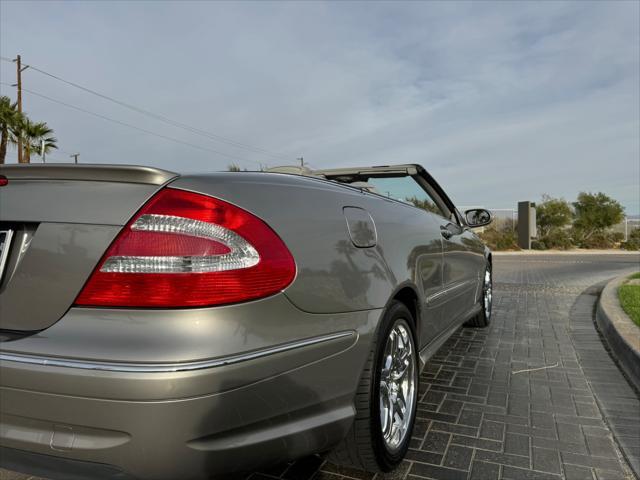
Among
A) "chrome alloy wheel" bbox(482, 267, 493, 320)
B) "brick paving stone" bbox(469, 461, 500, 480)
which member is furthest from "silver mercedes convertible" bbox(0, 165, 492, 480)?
"chrome alloy wheel" bbox(482, 267, 493, 320)

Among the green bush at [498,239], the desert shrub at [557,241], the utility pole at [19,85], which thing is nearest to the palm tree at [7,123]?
the utility pole at [19,85]

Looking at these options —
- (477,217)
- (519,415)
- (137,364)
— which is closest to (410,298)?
(519,415)

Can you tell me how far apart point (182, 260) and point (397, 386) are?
1.60 meters

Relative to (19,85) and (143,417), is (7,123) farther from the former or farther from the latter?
(143,417)

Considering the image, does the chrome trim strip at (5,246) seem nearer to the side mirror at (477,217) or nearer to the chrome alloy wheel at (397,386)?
the chrome alloy wheel at (397,386)

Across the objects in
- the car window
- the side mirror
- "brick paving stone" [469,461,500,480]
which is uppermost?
the car window

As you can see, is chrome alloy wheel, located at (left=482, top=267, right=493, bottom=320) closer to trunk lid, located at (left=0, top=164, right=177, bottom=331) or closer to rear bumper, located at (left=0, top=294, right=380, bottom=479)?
rear bumper, located at (left=0, top=294, right=380, bottom=479)

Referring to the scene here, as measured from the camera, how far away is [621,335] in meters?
4.52

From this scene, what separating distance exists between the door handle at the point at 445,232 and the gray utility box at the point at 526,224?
25.3m

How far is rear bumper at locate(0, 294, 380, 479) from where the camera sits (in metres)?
1.33

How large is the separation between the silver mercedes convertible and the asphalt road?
0.96 metres

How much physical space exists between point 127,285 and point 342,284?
812mm

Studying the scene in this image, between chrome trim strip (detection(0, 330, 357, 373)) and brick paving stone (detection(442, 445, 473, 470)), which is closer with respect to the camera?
chrome trim strip (detection(0, 330, 357, 373))

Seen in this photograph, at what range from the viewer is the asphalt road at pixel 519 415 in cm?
239
